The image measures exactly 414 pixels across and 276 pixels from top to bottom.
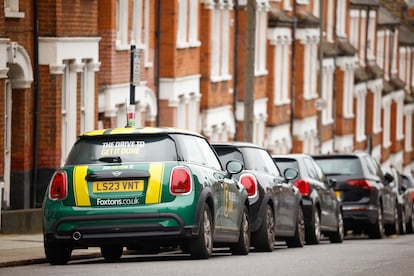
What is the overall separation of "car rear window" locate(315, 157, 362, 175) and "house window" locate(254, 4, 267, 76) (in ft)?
85.7

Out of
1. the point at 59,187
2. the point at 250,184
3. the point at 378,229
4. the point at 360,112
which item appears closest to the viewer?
the point at 59,187

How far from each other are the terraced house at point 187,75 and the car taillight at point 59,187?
8.34 meters

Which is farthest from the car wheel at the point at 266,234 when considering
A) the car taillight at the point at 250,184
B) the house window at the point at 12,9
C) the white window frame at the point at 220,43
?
the white window frame at the point at 220,43

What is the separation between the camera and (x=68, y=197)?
1864cm

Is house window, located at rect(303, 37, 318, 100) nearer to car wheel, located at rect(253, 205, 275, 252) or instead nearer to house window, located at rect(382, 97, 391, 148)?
house window, located at rect(382, 97, 391, 148)

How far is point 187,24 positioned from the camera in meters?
48.0

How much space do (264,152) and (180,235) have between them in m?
6.22

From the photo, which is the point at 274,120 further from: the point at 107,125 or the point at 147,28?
the point at 107,125

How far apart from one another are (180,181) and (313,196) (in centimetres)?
949

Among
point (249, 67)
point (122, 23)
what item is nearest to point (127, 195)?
point (249, 67)

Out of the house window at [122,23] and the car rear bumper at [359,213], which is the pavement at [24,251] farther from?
the house window at [122,23]

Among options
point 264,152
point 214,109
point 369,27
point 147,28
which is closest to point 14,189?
point 264,152

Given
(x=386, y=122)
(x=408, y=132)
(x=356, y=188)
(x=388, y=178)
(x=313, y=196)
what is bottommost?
(x=408, y=132)

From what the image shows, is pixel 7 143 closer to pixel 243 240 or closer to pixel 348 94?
pixel 243 240
